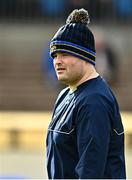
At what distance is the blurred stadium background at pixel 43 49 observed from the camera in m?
12.6

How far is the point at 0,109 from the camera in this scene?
12430 millimetres

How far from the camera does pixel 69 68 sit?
360cm

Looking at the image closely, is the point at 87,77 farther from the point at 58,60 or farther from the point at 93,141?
the point at 93,141

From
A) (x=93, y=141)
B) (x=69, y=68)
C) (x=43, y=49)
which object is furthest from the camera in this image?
(x=43, y=49)

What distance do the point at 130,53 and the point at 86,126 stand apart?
33.1ft

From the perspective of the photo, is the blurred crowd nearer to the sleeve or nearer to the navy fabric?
the navy fabric

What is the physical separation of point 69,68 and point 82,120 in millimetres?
273

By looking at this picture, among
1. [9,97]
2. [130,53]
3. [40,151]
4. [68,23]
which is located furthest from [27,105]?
[68,23]

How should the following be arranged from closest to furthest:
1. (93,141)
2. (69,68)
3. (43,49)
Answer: (93,141) < (69,68) < (43,49)

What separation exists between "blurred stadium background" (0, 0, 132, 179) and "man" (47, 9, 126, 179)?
8.06 m

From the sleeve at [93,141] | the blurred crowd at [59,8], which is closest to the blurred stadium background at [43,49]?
the blurred crowd at [59,8]

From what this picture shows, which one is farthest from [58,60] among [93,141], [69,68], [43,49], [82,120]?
[43,49]

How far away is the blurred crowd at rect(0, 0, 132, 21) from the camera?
13484mm

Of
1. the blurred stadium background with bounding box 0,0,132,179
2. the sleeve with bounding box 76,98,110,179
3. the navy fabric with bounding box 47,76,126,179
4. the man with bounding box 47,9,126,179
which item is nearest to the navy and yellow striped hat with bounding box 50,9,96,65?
the man with bounding box 47,9,126,179
